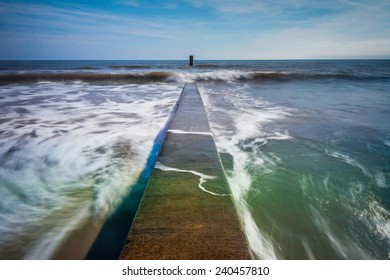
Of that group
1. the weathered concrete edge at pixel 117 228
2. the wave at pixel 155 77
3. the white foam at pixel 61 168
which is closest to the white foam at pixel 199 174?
the weathered concrete edge at pixel 117 228

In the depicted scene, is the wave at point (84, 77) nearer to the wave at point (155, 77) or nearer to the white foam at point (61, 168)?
the wave at point (155, 77)

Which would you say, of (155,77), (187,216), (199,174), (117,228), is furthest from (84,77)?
(187,216)

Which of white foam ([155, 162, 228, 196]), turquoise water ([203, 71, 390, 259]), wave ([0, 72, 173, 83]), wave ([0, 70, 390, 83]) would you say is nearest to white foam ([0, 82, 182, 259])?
white foam ([155, 162, 228, 196])

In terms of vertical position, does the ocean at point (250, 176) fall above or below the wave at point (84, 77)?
below

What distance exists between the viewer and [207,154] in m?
3.17

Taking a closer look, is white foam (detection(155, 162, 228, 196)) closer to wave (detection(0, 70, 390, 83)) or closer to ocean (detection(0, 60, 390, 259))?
ocean (detection(0, 60, 390, 259))

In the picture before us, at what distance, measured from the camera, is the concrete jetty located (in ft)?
5.23

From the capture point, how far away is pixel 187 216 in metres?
1.93

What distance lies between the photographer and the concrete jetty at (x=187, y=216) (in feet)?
5.23

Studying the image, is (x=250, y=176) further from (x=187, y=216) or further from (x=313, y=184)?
(x=187, y=216)

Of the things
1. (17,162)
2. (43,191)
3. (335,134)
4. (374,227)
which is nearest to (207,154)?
(374,227)

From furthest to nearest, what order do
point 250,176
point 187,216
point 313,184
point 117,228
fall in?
point 250,176, point 313,184, point 117,228, point 187,216

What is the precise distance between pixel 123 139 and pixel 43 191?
2.07 metres

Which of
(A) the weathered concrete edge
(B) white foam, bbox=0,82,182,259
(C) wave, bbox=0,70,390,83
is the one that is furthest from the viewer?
(C) wave, bbox=0,70,390,83
